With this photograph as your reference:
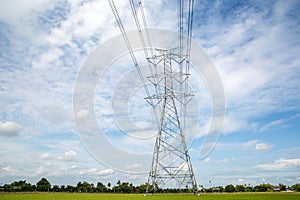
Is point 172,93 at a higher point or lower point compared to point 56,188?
higher

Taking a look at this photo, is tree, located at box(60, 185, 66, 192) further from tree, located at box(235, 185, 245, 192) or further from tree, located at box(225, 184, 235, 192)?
tree, located at box(235, 185, 245, 192)

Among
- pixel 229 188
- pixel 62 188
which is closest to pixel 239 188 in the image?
pixel 229 188

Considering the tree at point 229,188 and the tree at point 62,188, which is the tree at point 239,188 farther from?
the tree at point 62,188

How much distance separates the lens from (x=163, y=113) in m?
32.0

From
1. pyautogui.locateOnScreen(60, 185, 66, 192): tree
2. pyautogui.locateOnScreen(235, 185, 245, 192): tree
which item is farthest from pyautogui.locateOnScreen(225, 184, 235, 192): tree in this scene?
pyautogui.locateOnScreen(60, 185, 66, 192): tree

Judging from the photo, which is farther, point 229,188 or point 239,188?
point 239,188

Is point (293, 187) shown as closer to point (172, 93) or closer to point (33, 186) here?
point (33, 186)

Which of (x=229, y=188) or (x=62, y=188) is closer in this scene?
(x=62, y=188)

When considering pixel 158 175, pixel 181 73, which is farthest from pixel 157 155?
pixel 181 73

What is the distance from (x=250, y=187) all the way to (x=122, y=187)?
55.4m

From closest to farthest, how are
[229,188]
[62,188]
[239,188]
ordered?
[62,188] < [229,188] < [239,188]

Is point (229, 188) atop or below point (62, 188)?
below

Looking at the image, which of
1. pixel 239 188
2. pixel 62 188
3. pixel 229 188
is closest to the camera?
pixel 62 188

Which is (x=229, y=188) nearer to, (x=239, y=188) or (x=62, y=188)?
(x=239, y=188)
